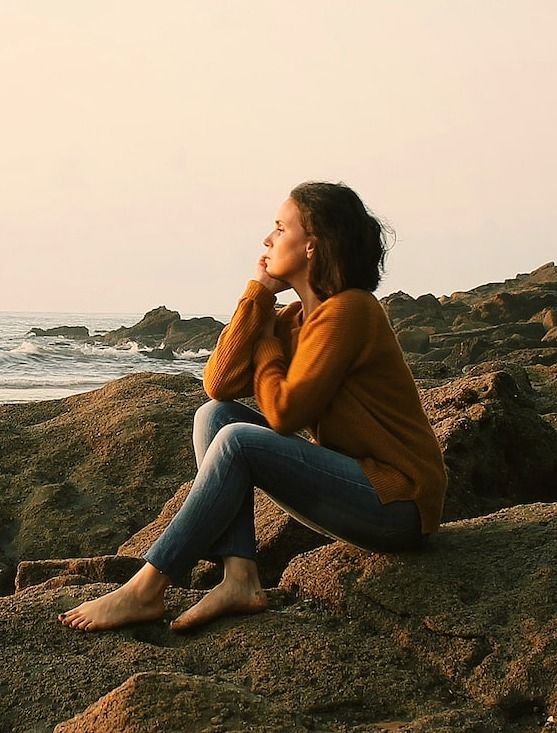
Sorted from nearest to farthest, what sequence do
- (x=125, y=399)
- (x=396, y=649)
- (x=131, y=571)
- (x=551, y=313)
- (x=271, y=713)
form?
(x=271, y=713), (x=396, y=649), (x=131, y=571), (x=125, y=399), (x=551, y=313)

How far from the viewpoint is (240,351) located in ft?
12.2

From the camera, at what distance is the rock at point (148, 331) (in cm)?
4538

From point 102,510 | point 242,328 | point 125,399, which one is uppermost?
point 242,328

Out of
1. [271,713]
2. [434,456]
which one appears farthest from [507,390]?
[271,713]

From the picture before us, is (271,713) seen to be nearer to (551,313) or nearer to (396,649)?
(396,649)

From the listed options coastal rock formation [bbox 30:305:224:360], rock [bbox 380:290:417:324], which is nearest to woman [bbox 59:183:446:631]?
rock [bbox 380:290:417:324]

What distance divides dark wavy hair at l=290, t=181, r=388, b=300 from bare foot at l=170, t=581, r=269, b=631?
108cm

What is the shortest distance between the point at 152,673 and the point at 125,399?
4.30 meters

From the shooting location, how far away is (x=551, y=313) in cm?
2500

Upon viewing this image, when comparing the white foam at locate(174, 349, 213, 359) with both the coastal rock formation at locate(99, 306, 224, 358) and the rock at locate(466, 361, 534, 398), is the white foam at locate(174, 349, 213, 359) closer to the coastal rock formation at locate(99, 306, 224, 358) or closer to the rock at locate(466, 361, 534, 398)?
the coastal rock formation at locate(99, 306, 224, 358)

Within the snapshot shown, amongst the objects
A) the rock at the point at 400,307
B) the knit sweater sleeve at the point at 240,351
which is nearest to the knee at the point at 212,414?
the knit sweater sleeve at the point at 240,351

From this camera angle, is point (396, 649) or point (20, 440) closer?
point (396, 649)

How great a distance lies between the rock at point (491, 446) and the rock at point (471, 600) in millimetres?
624

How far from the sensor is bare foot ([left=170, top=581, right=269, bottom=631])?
3412 mm
